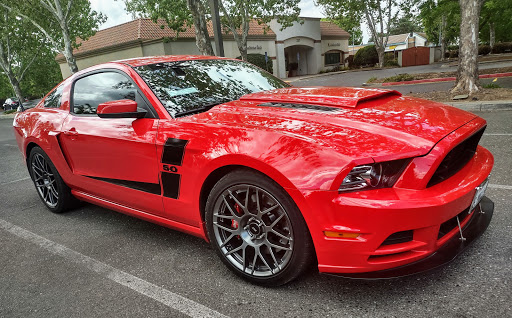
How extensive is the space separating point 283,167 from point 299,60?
40.1 m

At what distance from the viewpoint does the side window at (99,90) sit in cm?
299

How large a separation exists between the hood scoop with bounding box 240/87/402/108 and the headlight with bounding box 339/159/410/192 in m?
0.67

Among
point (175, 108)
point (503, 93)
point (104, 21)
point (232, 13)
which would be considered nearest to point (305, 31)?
point (232, 13)

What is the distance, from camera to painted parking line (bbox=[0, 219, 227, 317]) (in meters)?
2.15

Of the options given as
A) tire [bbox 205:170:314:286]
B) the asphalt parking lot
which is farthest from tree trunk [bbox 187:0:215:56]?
Answer: tire [bbox 205:170:314:286]

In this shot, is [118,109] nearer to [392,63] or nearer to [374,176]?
[374,176]

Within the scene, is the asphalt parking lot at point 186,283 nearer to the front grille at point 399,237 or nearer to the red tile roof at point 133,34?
the front grille at point 399,237

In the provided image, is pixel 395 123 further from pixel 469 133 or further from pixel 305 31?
pixel 305 31

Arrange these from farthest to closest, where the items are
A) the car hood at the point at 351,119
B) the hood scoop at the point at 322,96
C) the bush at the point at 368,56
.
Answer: the bush at the point at 368,56 → the hood scoop at the point at 322,96 → the car hood at the point at 351,119

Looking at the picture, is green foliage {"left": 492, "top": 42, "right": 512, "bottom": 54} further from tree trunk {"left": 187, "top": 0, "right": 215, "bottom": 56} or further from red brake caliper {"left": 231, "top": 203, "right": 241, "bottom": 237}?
red brake caliper {"left": 231, "top": 203, "right": 241, "bottom": 237}

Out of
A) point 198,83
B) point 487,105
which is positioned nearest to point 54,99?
point 198,83

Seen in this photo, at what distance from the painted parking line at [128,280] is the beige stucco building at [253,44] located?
72.5 ft

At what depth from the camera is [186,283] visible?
2.43 m

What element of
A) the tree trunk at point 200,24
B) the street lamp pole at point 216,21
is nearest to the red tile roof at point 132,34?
the tree trunk at point 200,24
